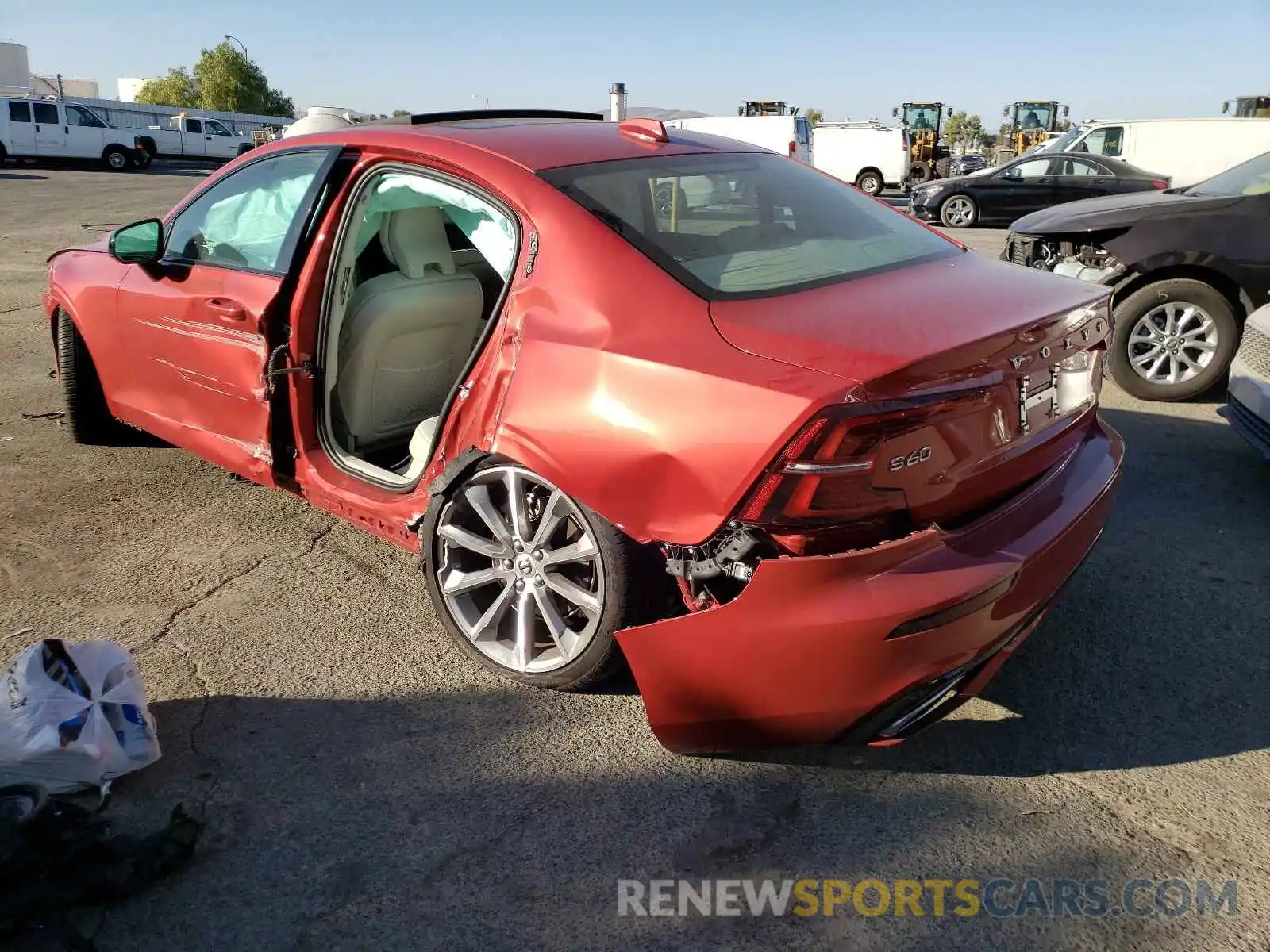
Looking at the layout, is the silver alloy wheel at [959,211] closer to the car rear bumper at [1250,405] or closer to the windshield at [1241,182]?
the windshield at [1241,182]

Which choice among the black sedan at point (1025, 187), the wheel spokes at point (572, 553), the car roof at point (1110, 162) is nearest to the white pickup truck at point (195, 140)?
the black sedan at point (1025, 187)

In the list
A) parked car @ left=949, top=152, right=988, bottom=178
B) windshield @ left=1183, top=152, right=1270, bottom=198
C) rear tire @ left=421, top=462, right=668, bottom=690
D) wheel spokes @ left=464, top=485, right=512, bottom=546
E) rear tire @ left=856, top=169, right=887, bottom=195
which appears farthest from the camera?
parked car @ left=949, top=152, right=988, bottom=178

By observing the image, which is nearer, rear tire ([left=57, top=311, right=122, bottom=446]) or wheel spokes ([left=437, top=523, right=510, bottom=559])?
wheel spokes ([left=437, top=523, right=510, bottom=559])

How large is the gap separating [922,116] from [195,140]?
25.9m

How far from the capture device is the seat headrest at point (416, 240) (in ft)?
11.8

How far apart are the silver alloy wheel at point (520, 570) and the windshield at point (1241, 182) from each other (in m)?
5.28

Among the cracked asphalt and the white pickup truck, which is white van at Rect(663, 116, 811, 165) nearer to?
the cracked asphalt

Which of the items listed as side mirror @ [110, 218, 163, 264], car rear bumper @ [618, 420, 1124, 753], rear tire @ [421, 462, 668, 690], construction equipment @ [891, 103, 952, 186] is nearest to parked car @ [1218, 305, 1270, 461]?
car rear bumper @ [618, 420, 1124, 753]

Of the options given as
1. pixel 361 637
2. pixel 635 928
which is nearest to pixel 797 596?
pixel 635 928

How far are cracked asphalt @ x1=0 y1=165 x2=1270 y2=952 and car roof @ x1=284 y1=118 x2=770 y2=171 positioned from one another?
1.53m

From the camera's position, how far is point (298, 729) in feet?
9.09

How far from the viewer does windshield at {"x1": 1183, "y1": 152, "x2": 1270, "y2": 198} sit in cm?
600

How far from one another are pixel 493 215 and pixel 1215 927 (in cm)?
259

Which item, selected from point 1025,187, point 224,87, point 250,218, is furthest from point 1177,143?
point 224,87
